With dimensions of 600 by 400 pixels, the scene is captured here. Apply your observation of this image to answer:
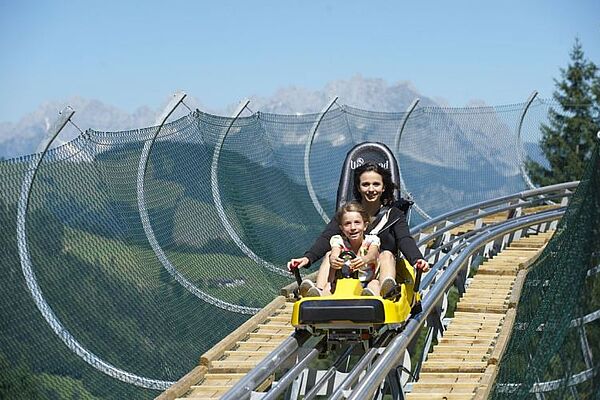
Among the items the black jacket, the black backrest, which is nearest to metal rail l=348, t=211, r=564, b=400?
the black jacket

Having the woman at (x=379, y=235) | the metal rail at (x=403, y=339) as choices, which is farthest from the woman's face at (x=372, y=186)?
the metal rail at (x=403, y=339)

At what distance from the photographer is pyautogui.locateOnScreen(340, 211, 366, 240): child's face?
24.7 feet

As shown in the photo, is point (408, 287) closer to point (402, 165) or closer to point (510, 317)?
point (510, 317)

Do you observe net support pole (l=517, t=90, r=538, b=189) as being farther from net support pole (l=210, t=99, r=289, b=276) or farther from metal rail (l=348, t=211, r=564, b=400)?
net support pole (l=210, t=99, r=289, b=276)

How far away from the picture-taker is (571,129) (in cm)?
3291

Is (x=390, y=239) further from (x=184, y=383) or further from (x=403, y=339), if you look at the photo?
(x=184, y=383)

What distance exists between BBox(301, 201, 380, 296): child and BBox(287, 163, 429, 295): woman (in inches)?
0.4

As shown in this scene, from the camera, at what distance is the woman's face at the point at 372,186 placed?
8.12 m

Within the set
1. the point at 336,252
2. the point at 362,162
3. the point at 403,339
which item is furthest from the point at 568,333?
the point at 362,162

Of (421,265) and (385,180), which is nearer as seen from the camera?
(421,265)

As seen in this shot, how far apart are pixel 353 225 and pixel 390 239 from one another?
0.38 meters

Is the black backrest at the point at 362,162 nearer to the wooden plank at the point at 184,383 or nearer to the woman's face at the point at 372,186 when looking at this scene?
the woman's face at the point at 372,186

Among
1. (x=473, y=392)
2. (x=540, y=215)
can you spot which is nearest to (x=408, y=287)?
(x=473, y=392)

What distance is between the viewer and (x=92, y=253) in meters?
7.49
